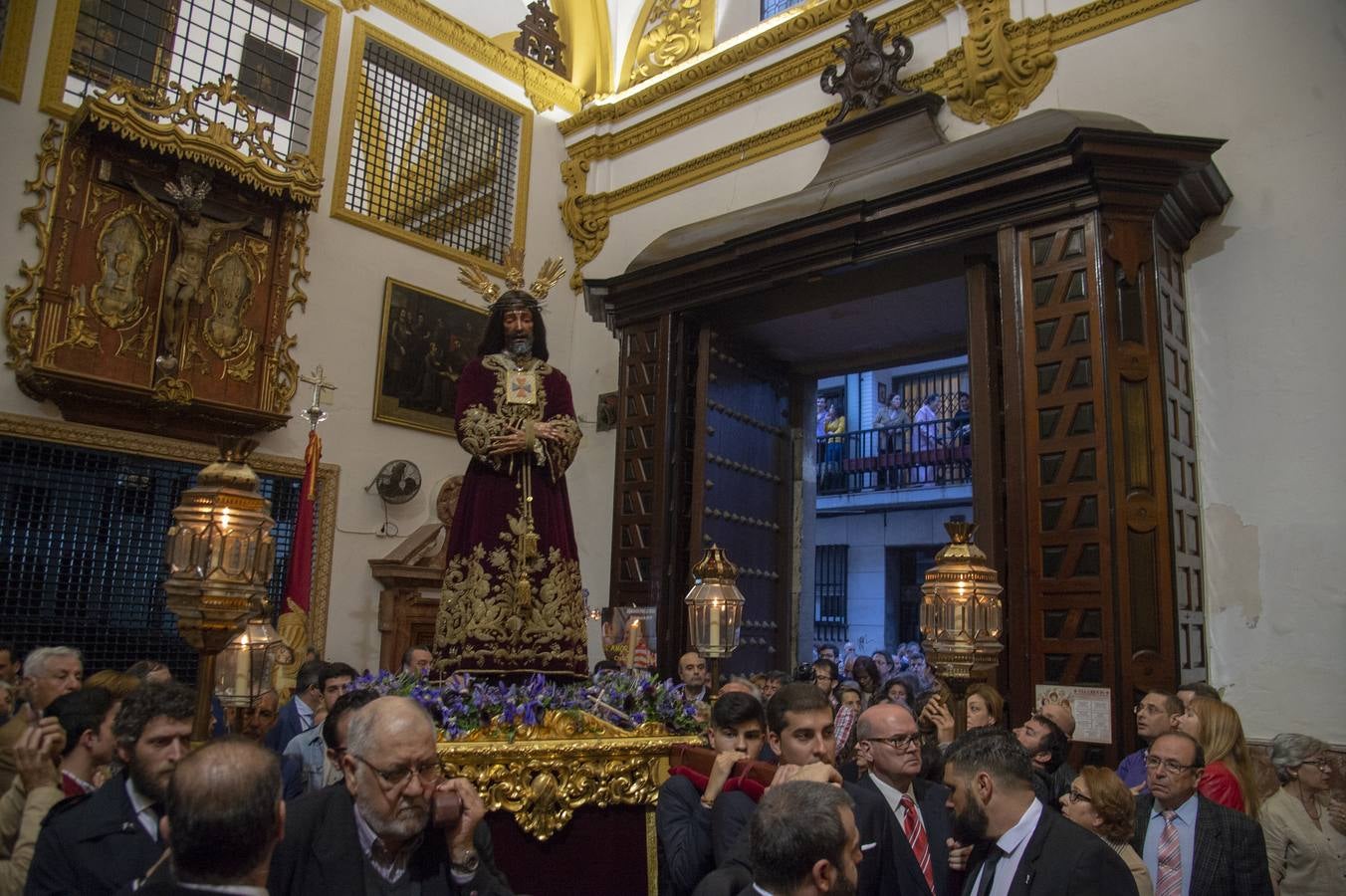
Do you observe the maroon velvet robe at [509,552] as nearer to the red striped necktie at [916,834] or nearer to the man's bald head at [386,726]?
the red striped necktie at [916,834]

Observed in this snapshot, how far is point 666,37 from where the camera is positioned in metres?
13.4

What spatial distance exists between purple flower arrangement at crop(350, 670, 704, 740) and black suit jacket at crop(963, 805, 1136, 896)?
2053mm

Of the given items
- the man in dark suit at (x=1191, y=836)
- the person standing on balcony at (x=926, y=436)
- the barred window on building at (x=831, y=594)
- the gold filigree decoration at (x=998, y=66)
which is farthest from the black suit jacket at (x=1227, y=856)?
the barred window on building at (x=831, y=594)

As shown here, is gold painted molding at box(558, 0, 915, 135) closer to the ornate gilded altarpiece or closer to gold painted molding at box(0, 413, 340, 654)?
the ornate gilded altarpiece

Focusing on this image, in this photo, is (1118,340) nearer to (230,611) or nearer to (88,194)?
(230,611)

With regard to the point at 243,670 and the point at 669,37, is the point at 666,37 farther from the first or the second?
the point at 243,670

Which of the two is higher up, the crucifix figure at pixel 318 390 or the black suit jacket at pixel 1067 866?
the crucifix figure at pixel 318 390

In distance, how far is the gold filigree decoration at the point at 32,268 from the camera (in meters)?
8.84

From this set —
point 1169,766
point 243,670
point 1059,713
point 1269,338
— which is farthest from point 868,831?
point 1269,338

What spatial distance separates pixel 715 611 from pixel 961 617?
147cm

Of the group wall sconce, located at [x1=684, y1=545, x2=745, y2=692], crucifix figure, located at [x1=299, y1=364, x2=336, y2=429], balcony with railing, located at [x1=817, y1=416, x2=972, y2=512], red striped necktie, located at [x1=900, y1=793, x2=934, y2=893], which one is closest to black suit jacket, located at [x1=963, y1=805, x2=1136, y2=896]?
red striped necktie, located at [x1=900, y1=793, x2=934, y2=893]

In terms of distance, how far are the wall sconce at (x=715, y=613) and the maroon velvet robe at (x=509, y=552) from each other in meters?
0.69

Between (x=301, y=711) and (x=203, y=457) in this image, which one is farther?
(x=203, y=457)

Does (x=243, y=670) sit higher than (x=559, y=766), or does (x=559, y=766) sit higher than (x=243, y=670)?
(x=243, y=670)
